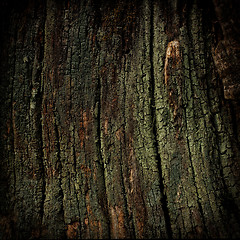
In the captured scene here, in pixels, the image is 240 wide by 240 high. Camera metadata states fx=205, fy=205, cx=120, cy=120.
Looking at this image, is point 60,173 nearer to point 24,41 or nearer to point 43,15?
point 24,41

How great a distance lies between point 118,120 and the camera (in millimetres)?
1498

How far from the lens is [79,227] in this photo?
1484 mm

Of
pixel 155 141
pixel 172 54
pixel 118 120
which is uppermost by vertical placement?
pixel 172 54

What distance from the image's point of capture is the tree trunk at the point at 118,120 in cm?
139

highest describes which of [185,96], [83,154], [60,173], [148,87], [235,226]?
[148,87]

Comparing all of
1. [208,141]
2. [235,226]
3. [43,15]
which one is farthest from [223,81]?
[43,15]

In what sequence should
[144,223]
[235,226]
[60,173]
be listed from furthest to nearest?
[60,173]
[144,223]
[235,226]

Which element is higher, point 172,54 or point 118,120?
point 172,54

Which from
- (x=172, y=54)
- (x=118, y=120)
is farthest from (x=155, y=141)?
(x=172, y=54)

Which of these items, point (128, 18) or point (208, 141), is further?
point (128, 18)

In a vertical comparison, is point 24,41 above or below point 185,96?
above

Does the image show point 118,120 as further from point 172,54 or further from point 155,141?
point 172,54

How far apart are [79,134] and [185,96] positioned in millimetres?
811

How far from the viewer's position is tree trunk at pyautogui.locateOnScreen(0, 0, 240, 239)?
1.39m
